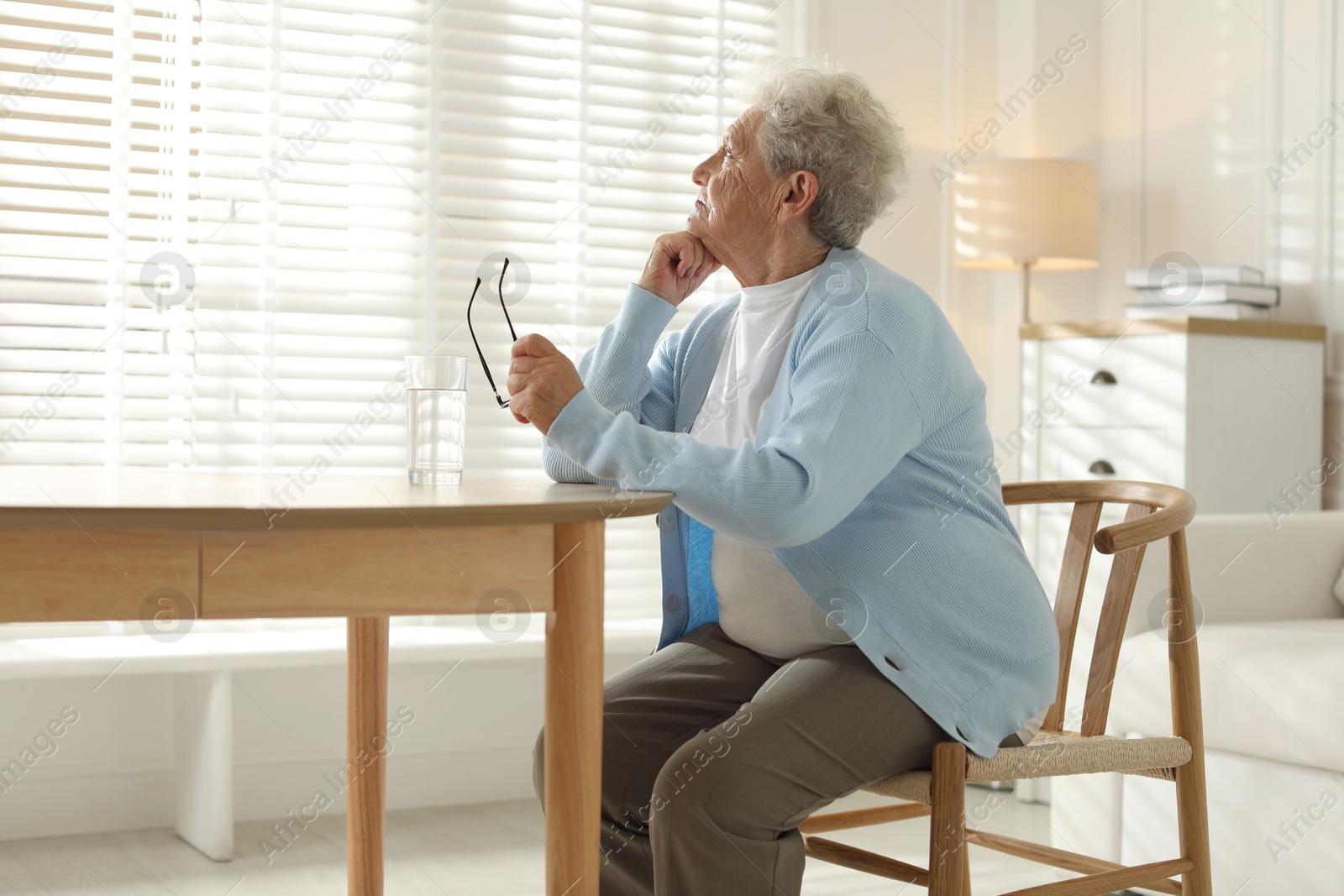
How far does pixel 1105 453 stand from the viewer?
301 cm

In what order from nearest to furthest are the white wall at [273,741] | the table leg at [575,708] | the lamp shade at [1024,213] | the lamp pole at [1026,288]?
the table leg at [575,708] → the white wall at [273,741] → the lamp shade at [1024,213] → the lamp pole at [1026,288]

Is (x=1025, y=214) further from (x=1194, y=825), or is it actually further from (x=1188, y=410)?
(x=1194, y=825)

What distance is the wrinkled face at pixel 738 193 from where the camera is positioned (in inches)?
61.1

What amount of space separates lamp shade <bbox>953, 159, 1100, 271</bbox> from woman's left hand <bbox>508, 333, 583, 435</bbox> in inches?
85.4

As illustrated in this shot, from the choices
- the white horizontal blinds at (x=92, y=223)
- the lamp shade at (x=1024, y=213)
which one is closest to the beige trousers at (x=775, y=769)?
the white horizontal blinds at (x=92, y=223)

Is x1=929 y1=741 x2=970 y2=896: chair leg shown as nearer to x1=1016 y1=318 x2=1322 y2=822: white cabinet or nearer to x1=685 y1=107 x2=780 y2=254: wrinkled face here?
x1=685 y1=107 x2=780 y2=254: wrinkled face

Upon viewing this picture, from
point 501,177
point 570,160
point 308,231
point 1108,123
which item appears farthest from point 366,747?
point 1108,123

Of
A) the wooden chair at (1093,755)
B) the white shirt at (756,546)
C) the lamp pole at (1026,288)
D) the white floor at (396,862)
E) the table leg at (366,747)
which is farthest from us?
the lamp pole at (1026,288)

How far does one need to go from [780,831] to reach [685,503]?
35cm

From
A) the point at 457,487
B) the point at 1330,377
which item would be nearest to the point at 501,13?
the point at 457,487

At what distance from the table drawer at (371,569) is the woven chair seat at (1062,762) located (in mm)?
455

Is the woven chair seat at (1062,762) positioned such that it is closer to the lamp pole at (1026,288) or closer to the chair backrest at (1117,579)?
the chair backrest at (1117,579)

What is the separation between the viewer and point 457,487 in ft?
4.59

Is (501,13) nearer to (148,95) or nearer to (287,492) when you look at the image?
(148,95)
